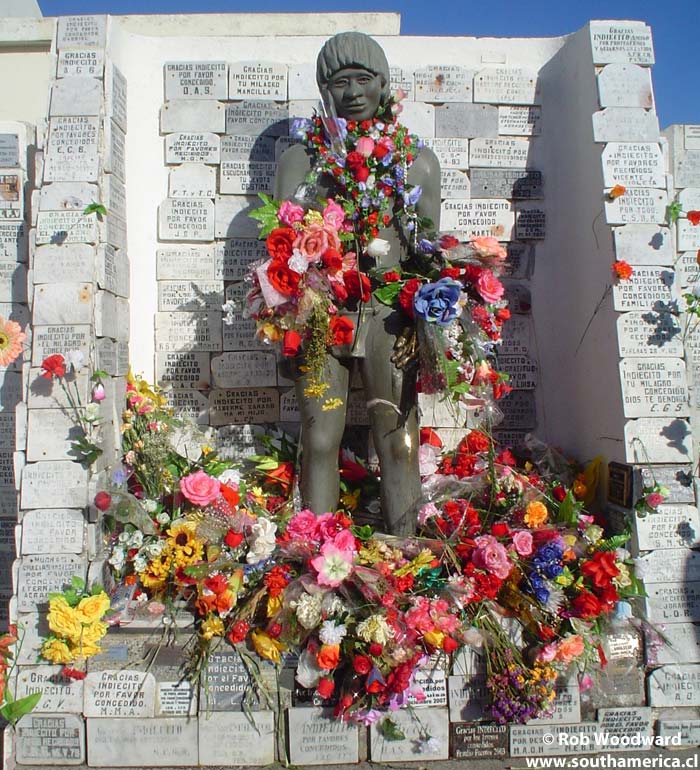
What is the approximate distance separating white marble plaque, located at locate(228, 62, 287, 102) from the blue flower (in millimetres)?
2630

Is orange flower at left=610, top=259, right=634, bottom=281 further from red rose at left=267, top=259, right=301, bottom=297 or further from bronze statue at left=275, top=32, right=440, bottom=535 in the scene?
red rose at left=267, top=259, right=301, bottom=297

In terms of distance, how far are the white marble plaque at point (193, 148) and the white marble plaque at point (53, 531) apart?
9.62 ft

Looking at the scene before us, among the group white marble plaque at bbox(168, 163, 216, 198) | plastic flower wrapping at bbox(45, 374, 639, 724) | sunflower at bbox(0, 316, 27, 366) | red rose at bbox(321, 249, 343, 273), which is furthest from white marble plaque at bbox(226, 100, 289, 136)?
plastic flower wrapping at bbox(45, 374, 639, 724)

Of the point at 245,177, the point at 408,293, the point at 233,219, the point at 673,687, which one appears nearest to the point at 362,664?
the point at 673,687

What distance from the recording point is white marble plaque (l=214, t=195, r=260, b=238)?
4883 mm

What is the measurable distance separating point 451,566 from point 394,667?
730 millimetres

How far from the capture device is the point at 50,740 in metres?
3.25

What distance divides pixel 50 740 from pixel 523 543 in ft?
9.28

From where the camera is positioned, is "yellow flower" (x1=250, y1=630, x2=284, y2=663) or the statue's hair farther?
the statue's hair

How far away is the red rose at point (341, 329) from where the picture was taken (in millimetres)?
3443

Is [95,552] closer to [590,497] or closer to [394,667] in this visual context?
[394,667]

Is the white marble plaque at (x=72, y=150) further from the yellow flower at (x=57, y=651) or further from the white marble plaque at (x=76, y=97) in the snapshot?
the yellow flower at (x=57, y=651)

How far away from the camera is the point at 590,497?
4.18 m

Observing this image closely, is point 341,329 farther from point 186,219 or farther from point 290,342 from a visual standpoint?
point 186,219
